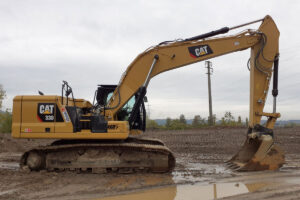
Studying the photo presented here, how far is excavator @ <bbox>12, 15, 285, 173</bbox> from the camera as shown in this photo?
7.81 meters

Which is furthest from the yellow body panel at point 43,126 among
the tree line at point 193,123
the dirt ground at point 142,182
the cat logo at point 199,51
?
the tree line at point 193,123

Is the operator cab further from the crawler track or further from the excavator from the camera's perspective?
the crawler track

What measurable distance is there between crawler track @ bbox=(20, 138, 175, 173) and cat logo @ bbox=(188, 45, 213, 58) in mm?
2772

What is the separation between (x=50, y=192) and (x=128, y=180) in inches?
72.4

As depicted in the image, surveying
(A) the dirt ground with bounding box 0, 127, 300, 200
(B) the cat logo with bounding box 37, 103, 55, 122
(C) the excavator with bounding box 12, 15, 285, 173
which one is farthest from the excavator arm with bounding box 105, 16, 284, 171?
(B) the cat logo with bounding box 37, 103, 55, 122

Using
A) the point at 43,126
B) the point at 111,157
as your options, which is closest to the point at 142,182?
the point at 111,157

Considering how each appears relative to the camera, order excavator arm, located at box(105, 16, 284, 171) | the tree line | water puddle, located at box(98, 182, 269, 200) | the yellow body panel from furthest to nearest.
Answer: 1. the tree line
2. excavator arm, located at box(105, 16, 284, 171)
3. the yellow body panel
4. water puddle, located at box(98, 182, 269, 200)

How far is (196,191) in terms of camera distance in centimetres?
607

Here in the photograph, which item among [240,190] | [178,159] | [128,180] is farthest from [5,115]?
[240,190]

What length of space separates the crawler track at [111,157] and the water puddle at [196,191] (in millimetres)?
1415

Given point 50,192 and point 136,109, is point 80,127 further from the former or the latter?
point 50,192

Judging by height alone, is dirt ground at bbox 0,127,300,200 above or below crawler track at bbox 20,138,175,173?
below

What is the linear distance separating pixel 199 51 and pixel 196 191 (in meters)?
4.08

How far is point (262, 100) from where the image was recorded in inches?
337
